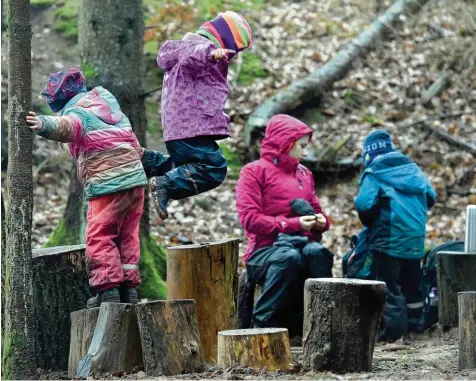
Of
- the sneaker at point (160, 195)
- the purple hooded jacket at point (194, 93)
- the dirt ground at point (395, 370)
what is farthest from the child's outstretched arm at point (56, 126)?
the dirt ground at point (395, 370)

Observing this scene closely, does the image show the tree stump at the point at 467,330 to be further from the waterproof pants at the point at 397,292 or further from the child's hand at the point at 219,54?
the waterproof pants at the point at 397,292

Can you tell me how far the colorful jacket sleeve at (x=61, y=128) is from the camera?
5.45m

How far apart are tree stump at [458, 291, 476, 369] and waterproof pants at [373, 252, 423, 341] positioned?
2259 millimetres

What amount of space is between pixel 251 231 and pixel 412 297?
5.58 feet

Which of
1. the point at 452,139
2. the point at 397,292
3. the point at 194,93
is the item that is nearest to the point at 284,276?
the point at 397,292

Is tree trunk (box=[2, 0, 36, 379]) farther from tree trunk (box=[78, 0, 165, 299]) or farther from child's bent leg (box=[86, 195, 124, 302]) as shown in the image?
tree trunk (box=[78, 0, 165, 299])

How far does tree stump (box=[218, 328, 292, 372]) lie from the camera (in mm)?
5320

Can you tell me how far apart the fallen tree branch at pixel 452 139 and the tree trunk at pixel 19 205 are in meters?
8.42

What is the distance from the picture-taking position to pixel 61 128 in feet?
18.2

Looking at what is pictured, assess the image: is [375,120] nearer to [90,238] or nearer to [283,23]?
[283,23]

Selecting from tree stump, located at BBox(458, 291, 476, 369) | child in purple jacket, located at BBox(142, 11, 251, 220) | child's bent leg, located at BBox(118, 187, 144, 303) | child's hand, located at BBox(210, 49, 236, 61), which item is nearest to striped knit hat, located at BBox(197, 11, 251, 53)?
child in purple jacket, located at BBox(142, 11, 251, 220)

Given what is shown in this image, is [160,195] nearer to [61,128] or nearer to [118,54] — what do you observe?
[61,128]

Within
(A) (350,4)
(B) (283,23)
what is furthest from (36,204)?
(A) (350,4)

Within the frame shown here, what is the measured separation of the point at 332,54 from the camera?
14.7 metres
